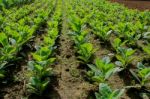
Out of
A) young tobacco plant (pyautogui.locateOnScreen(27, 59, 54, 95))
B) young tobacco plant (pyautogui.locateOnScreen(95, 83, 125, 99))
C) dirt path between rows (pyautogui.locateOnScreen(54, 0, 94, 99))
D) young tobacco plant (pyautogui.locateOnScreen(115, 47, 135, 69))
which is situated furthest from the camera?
young tobacco plant (pyautogui.locateOnScreen(115, 47, 135, 69))

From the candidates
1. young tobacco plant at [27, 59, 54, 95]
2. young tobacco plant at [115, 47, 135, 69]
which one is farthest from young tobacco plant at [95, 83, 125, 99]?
young tobacco plant at [115, 47, 135, 69]

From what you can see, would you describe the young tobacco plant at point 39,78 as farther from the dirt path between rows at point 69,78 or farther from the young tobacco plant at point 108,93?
the young tobacco plant at point 108,93

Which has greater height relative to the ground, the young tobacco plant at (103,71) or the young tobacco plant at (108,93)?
the young tobacco plant at (108,93)

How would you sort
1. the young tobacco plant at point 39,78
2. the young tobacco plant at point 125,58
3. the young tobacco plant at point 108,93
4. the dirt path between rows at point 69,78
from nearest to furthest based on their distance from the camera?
the young tobacco plant at point 108,93 < the young tobacco plant at point 39,78 < the dirt path between rows at point 69,78 < the young tobacco plant at point 125,58

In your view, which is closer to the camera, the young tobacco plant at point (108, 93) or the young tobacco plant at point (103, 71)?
the young tobacco plant at point (108, 93)

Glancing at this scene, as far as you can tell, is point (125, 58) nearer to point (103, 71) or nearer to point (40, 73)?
point (103, 71)

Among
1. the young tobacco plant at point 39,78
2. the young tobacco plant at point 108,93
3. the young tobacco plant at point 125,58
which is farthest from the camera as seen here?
the young tobacco plant at point 125,58

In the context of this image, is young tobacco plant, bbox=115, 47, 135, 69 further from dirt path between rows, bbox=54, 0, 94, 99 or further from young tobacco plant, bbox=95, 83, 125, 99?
young tobacco plant, bbox=95, 83, 125, 99

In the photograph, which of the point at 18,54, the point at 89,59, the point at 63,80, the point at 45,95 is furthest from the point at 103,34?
the point at 45,95

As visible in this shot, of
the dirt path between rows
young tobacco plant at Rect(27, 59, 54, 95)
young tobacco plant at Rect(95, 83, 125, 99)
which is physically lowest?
the dirt path between rows

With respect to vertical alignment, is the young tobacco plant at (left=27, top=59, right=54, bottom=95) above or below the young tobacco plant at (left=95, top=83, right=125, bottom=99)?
below

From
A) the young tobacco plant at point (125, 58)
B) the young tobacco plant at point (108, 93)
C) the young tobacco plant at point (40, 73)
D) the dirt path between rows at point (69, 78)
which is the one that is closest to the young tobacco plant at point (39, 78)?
the young tobacco plant at point (40, 73)

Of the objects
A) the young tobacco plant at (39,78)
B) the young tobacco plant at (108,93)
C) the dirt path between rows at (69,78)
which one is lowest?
the dirt path between rows at (69,78)

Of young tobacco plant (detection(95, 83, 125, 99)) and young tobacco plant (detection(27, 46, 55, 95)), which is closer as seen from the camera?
young tobacco plant (detection(95, 83, 125, 99))
